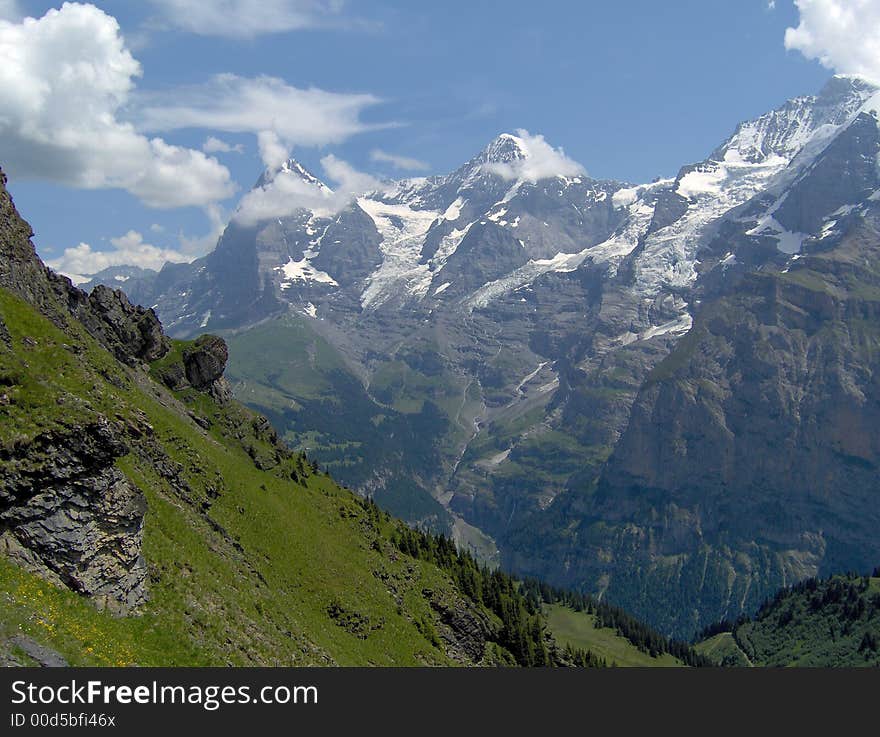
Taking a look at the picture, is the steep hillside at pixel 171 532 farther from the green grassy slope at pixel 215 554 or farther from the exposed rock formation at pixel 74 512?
the green grassy slope at pixel 215 554

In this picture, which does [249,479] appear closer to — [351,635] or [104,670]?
[351,635]

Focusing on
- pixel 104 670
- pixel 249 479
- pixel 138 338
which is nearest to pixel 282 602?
pixel 249 479

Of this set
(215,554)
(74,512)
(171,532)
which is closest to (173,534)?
(171,532)

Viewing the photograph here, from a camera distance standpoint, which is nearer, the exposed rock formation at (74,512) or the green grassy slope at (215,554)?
the exposed rock formation at (74,512)

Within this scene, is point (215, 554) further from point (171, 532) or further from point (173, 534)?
point (171, 532)

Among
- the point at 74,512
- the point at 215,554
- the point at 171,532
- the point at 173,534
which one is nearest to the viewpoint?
the point at 74,512

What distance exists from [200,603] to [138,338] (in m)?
82.4

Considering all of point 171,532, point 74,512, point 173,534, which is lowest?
point 74,512

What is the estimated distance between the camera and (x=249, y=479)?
115m

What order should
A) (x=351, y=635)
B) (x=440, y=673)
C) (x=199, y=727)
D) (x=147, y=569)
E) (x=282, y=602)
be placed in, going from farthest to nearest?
(x=351, y=635) → (x=282, y=602) → (x=147, y=569) → (x=440, y=673) → (x=199, y=727)

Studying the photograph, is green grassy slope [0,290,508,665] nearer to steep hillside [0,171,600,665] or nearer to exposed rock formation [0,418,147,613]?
steep hillside [0,171,600,665]

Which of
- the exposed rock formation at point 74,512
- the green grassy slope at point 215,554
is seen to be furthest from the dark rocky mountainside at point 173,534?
the green grassy slope at point 215,554

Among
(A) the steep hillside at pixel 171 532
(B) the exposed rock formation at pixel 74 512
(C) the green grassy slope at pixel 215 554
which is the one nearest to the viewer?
(B) the exposed rock formation at pixel 74 512

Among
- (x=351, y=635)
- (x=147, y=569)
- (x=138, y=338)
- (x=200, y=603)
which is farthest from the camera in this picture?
(x=138, y=338)
